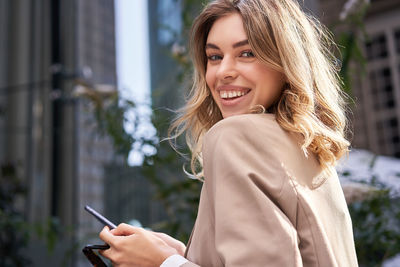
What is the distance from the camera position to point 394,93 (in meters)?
8.22

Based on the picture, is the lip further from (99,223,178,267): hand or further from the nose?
(99,223,178,267): hand

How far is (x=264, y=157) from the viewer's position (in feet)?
3.86

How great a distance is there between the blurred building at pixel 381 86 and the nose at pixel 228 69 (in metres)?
7.08

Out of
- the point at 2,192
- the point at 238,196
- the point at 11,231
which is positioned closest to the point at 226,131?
the point at 238,196

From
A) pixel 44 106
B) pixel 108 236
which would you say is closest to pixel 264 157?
pixel 108 236

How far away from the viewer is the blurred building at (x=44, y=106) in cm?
733

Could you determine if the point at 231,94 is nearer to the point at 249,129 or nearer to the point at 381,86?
the point at 249,129

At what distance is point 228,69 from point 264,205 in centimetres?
45

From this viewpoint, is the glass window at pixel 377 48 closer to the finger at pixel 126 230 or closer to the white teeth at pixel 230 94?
the white teeth at pixel 230 94

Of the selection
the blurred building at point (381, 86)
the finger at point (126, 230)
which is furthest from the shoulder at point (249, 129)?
the blurred building at point (381, 86)

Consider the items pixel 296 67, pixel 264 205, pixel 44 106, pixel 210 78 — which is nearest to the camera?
pixel 264 205

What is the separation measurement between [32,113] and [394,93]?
213 inches

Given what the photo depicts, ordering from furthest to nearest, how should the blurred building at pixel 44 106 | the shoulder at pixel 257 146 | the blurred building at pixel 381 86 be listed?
1. the blurred building at pixel 381 86
2. the blurred building at pixel 44 106
3. the shoulder at pixel 257 146

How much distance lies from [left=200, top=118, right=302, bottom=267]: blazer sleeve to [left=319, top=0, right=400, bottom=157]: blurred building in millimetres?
7278
